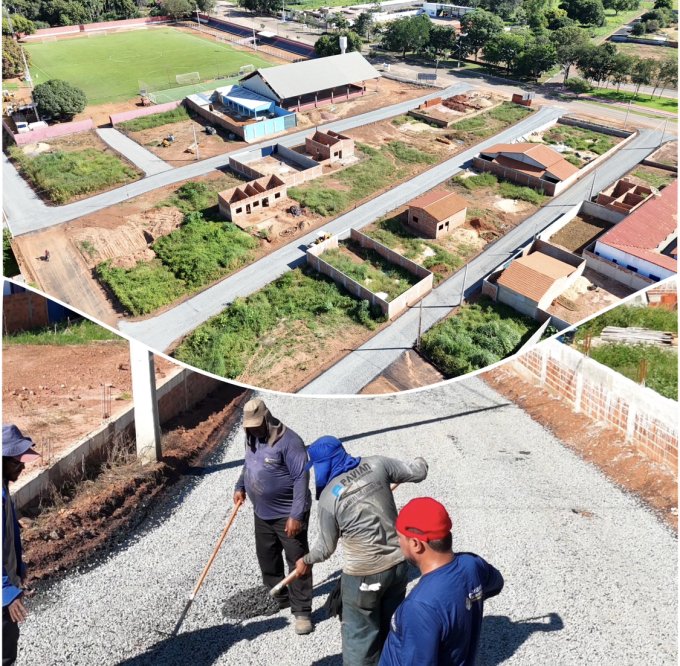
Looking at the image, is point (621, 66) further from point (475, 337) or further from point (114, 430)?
point (114, 430)

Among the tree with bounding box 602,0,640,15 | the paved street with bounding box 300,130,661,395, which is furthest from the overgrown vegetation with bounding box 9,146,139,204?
the tree with bounding box 602,0,640,15

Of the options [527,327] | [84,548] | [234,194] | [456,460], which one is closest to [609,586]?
[456,460]

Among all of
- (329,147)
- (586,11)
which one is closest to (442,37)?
(586,11)

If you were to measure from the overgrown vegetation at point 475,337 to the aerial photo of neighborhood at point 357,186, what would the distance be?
1.7 inches

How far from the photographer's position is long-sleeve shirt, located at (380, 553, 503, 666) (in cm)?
190

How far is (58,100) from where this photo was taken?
19.8m

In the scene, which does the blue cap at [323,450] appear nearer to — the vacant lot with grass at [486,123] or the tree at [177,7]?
the vacant lot with grass at [486,123]

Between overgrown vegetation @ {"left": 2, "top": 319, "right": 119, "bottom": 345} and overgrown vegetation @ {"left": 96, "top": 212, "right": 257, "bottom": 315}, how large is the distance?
15.8ft

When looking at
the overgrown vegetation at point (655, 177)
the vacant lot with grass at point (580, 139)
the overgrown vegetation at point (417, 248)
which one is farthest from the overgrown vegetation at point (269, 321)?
the vacant lot with grass at point (580, 139)

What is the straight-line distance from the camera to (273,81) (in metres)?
21.5

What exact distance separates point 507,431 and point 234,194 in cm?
1107

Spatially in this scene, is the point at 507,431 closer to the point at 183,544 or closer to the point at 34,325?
the point at 183,544

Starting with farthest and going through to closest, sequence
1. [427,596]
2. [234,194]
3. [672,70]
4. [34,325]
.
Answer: [672,70], [234,194], [34,325], [427,596]

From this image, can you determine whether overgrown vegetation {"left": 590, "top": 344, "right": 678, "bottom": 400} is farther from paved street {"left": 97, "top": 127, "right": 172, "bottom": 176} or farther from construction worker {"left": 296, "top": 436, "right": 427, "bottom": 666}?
paved street {"left": 97, "top": 127, "right": 172, "bottom": 176}
